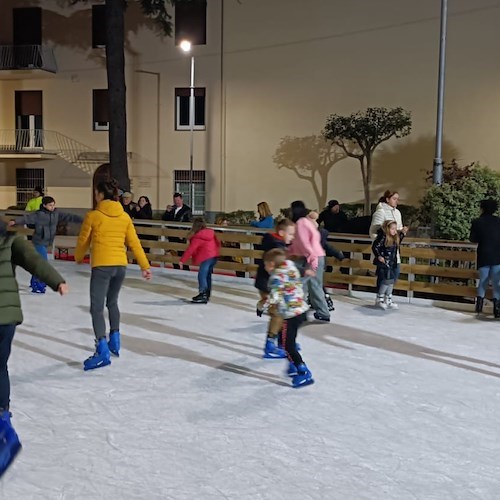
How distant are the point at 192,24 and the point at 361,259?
15.0 m

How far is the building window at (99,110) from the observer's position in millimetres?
23478

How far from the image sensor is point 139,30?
2288cm

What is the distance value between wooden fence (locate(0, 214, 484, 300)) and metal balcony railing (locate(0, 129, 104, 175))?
11.3 meters

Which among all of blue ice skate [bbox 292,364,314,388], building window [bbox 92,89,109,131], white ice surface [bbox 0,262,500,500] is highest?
building window [bbox 92,89,109,131]

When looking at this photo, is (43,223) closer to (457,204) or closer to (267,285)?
(267,285)

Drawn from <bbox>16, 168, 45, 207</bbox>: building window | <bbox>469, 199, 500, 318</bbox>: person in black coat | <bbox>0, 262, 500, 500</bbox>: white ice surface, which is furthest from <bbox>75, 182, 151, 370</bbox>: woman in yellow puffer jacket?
<bbox>16, 168, 45, 207</bbox>: building window

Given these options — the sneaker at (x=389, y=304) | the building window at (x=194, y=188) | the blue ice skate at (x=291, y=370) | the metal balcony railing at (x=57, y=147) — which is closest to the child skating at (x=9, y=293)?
the blue ice skate at (x=291, y=370)

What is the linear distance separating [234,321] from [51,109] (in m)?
18.0

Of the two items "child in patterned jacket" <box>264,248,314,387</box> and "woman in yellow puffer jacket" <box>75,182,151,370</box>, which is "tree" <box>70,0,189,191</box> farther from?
"child in patterned jacket" <box>264,248,314,387</box>

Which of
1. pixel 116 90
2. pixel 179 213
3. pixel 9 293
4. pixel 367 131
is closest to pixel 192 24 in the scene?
pixel 116 90

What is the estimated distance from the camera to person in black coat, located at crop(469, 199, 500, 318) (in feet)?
28.1

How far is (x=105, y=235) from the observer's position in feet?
19.5

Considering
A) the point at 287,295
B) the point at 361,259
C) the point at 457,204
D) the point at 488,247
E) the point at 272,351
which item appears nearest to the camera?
the point at 287,295

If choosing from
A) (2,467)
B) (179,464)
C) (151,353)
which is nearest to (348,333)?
(151,353)
